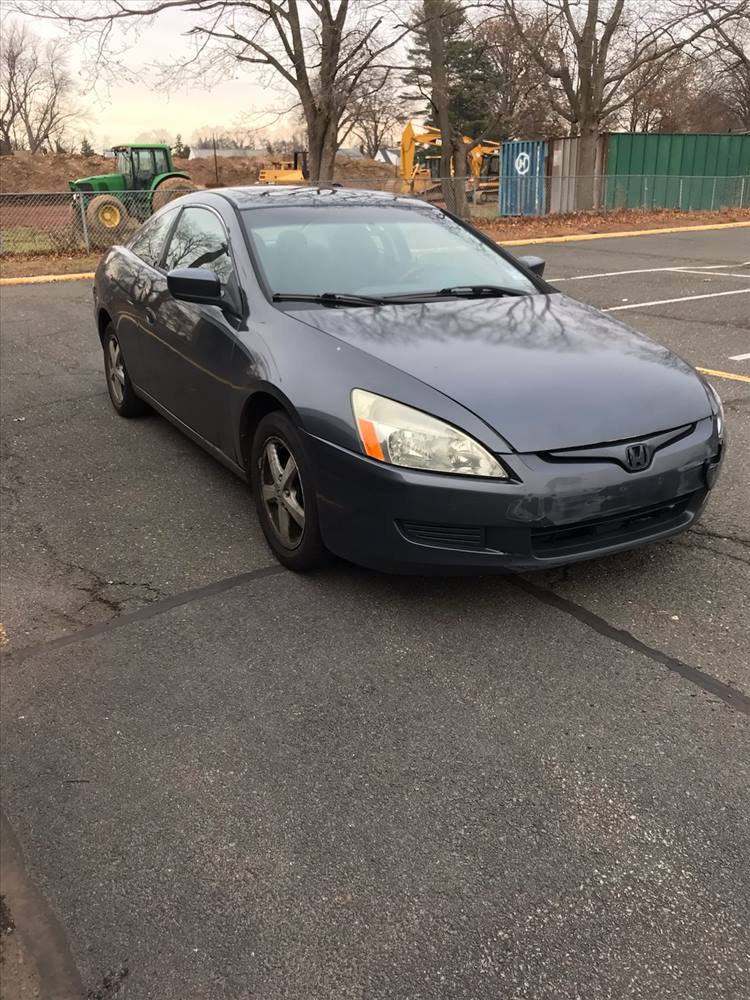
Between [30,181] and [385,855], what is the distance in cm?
5747

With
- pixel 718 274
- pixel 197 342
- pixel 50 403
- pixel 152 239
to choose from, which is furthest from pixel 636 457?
pixel 718 274

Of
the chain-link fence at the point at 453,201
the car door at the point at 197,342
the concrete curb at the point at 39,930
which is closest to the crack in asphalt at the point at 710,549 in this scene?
the car door at the point at 197,342

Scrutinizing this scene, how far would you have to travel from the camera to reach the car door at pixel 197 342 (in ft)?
13.0

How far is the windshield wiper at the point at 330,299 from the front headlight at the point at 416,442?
0.91m

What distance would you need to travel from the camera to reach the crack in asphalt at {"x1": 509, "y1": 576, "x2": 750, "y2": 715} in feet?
8.88

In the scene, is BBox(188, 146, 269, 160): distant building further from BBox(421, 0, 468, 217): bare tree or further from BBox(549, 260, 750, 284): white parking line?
BBox(549, 260, 750, 284): white parking line

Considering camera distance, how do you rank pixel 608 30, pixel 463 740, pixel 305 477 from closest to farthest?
pixel 463 740
pixel 305 477
pixel 608 30

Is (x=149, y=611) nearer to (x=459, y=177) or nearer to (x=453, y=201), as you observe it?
(x=453, y=201)

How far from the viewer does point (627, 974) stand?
181 centimetres

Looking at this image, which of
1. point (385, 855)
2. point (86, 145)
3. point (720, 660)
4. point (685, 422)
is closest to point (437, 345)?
point (685, 422)

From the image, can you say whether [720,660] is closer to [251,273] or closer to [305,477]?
[305,477]

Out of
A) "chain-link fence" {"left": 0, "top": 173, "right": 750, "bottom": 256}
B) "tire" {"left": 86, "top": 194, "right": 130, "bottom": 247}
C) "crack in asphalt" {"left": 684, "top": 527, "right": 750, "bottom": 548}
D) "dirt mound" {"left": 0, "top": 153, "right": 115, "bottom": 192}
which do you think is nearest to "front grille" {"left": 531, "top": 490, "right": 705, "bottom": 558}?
"crack in asphalt" {"left": 684, "top": 527, "right": 750, "bottom": 548}

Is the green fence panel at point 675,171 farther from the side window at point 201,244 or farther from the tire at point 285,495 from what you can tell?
the tire at point 285,495

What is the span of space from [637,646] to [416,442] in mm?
1063
